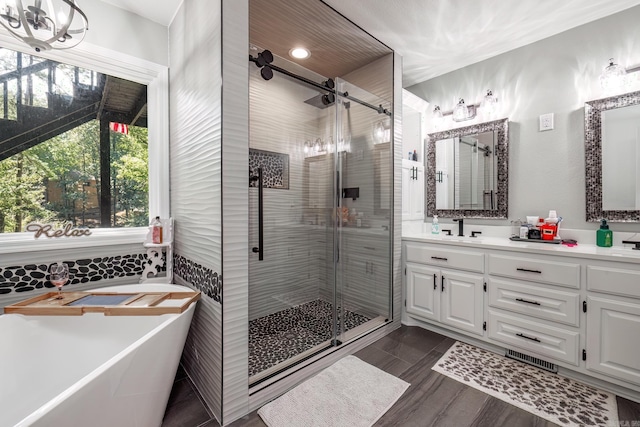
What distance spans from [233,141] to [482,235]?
2.51m

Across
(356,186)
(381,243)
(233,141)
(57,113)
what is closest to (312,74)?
(356,186)

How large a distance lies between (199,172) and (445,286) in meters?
2.19

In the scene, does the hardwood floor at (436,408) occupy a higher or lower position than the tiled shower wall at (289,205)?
lower

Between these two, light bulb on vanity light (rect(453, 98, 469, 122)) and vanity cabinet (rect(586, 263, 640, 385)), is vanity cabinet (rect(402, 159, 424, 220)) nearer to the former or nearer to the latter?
light bulb on vanity light (rect(453, 98, 469, 122))

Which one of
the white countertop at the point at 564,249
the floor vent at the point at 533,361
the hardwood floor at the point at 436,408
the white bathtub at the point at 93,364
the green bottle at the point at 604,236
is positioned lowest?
the hardwood floor at the point at 436,408

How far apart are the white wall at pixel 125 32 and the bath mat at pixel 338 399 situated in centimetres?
268

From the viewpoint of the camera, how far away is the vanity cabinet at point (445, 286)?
219 cm

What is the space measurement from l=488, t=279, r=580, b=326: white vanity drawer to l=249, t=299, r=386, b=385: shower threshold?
102cm

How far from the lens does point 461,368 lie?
1956 millimetres

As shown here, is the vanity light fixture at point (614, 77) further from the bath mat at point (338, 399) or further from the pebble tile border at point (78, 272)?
the pebble tile border at point (78, 272)

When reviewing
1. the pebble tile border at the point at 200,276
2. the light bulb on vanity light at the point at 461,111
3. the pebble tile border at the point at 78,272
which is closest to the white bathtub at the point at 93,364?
the pebble tile border at the point at 200,276

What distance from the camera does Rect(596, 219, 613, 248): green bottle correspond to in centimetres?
198

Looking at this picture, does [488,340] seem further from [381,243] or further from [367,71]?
[367,71]

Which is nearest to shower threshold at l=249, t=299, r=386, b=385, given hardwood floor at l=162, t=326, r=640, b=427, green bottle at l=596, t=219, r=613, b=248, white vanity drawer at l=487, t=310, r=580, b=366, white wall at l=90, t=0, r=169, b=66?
hardwood floor at l=162, t=326, r=640, b=427
